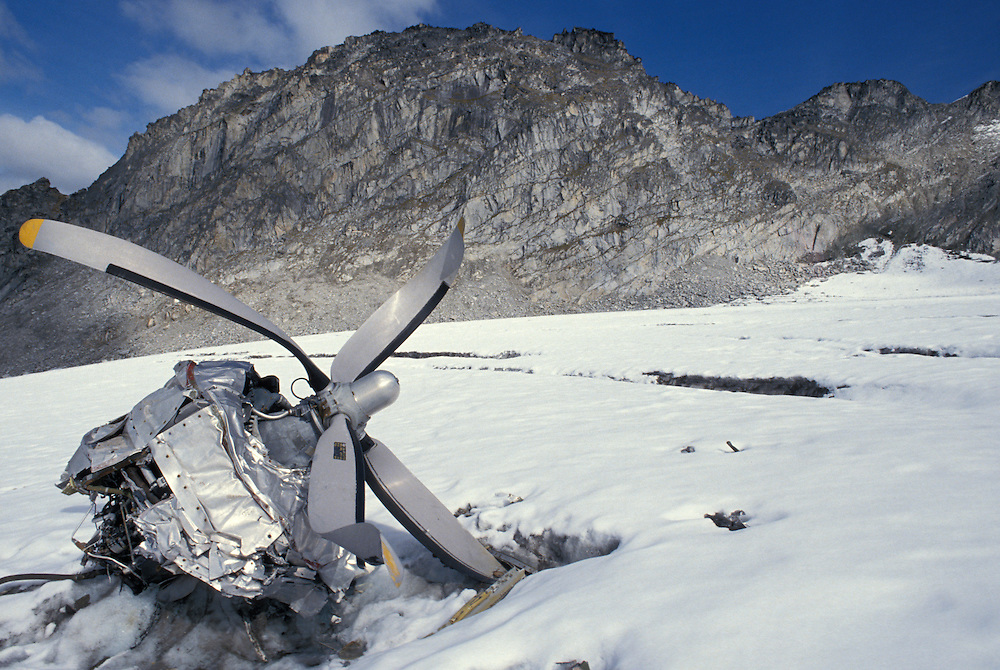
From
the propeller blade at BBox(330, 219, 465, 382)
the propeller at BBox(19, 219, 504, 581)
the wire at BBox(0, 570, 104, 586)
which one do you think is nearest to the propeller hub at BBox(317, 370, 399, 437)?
the propeller at BBox(19, 219, 504, 581)

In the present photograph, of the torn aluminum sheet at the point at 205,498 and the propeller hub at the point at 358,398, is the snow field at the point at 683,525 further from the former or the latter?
the propeller hub at the point at 358,398

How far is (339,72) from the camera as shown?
63594 mm

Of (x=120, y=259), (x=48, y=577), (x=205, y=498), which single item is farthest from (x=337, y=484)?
(x=48, y=577)

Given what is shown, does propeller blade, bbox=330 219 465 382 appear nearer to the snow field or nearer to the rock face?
the snow field

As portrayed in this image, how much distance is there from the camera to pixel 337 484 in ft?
11.2

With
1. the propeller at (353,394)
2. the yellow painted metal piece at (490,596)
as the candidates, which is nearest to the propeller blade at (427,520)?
the propeller at (353,394)

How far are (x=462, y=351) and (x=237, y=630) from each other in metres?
16.1

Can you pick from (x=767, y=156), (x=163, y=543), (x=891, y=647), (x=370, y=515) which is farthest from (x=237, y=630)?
(x=767, y=156)

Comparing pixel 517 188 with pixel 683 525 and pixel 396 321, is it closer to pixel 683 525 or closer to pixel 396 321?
pixel 396 321

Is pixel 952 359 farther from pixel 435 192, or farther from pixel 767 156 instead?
pixel 767 156

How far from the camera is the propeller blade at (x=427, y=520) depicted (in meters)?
4.11

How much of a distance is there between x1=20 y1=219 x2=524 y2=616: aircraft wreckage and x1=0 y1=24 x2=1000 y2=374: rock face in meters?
42.9

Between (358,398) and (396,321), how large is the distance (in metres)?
0.98

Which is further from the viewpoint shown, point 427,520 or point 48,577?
point 48,577
